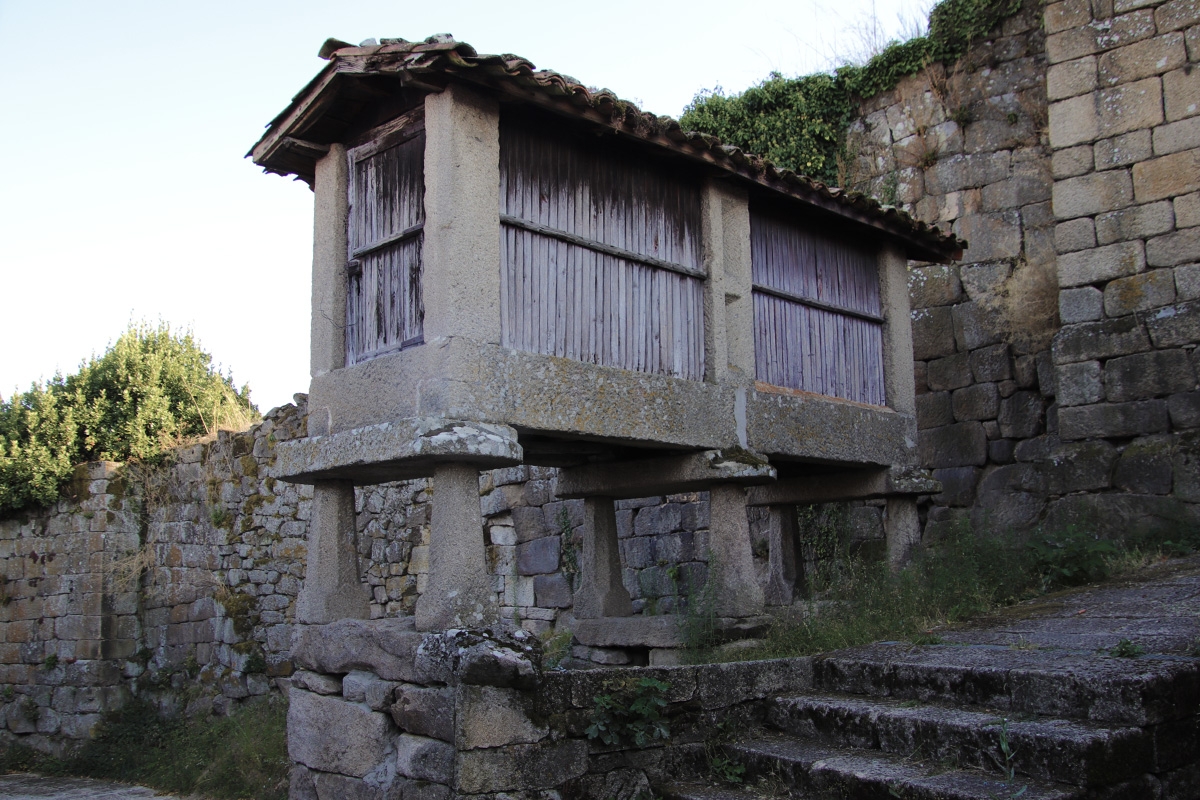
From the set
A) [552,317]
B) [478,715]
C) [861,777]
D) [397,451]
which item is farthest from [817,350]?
[478,715]

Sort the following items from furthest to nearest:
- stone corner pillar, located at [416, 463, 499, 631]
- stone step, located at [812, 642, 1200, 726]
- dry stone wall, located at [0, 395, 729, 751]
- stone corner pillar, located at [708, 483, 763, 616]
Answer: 1. dry stone wall, located at [0, 395, 729, 751]
2. stone corner pillar, located at [708, 483, 763, 616]
3. stone corner pillar, located at [416, 463, 499, 631]
4. stone step, located at [812, 642, 1200, 726]

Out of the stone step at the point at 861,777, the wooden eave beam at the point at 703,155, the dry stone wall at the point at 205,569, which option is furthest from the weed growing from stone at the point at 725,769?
the dry stone wall at the point at 205,569

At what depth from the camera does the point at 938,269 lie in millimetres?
9406

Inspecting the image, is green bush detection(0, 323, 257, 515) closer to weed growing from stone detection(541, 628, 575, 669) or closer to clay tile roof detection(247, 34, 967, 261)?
weed growing from stone detection(541, 628, 575, 669)

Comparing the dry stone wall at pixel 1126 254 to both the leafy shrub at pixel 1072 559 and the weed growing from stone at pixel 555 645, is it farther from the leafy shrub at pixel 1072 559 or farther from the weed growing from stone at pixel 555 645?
the weed growing from stone at pixel 555 645

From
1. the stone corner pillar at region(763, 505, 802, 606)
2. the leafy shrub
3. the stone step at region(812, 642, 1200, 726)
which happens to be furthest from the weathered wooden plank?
the stone step at region(812, 642, 1200, 726)

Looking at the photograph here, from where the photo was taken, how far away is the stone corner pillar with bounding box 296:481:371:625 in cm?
540

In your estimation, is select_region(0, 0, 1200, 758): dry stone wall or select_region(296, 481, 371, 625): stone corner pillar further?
select_region(0, 0, 1200, 758): dry stone wall

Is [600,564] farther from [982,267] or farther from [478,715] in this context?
[982,267]

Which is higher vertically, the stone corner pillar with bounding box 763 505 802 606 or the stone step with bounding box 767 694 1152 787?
the stone corner pillar with bounding box 763 505 802 606

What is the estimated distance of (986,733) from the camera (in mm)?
3910

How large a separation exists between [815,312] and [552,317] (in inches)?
90.8

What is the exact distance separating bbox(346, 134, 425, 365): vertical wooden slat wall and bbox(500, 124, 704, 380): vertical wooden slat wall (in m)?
0.44

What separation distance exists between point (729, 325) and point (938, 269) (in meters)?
4.18
